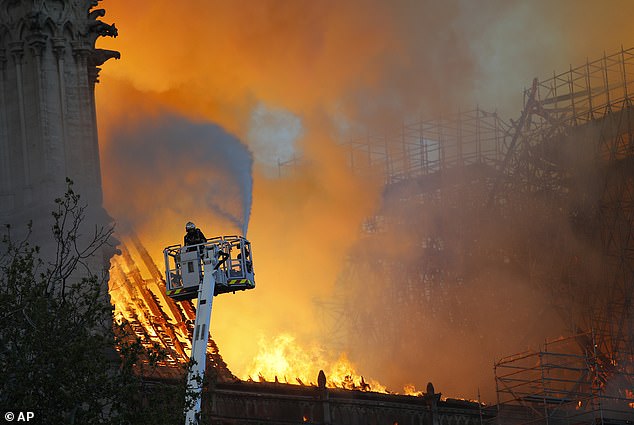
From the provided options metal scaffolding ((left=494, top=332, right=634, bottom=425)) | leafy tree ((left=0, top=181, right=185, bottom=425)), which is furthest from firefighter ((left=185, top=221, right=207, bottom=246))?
metal scaffolding ((left=494, top=332, right=634, bottom=425))

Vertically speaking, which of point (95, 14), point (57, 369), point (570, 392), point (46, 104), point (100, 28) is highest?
point (95, 14)

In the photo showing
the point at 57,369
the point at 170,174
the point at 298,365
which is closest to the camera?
the point at 57,369

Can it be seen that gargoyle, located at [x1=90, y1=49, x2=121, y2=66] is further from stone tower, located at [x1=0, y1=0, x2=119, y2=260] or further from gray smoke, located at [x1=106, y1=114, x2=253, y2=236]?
gray smoke, located at [x1=106, y1=114, x2=253, y2=236]

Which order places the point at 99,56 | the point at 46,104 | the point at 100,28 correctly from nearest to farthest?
the point at 46,104 → the point at 100,28 → the point at 99,56

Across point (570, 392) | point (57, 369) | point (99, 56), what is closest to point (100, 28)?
point (99, 56)

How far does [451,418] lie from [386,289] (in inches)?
858

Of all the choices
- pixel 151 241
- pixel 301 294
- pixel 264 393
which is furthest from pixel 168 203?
pixel 301 294

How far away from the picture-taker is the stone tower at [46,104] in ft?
135

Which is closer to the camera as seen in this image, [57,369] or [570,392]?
[57,369]

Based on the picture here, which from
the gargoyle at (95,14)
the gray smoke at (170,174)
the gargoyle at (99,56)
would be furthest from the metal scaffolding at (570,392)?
the gargoyle at (95,14)

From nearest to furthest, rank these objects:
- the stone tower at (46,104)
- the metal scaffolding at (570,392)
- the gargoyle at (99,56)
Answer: the stone tower at (46,104) < the gargoyle at (99,56) < the metal scaffolding at (570,392)

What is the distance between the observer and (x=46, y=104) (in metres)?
41.2

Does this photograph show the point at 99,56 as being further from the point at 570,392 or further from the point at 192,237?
the point at 570,392

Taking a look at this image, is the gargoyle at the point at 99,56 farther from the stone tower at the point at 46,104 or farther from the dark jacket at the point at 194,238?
the dark jacket at the point at 194,238
